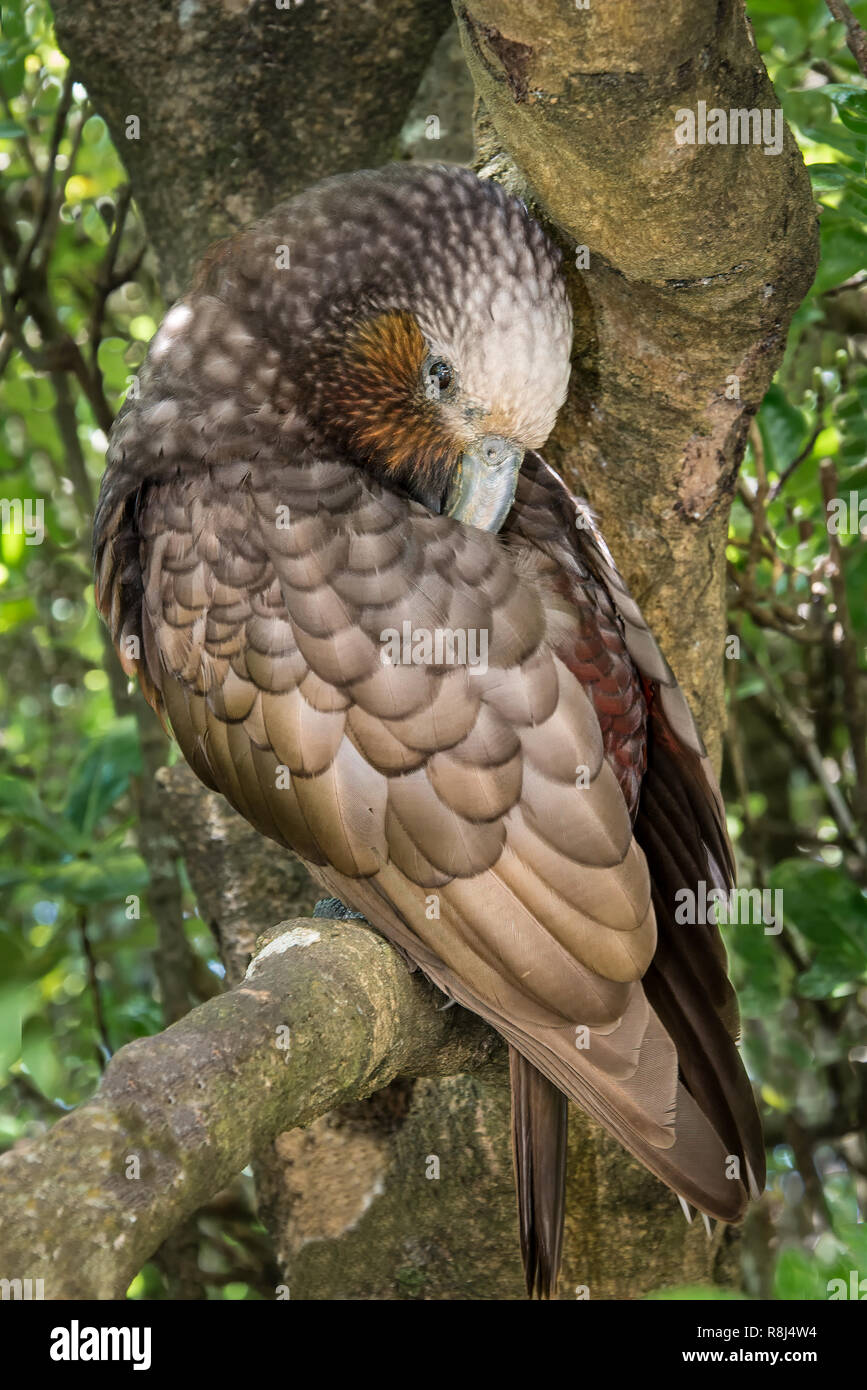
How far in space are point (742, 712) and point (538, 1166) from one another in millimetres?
1721

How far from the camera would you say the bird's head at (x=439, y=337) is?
1488 mm

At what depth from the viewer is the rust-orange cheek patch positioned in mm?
1572

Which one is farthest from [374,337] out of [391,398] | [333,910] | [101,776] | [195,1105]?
[101,776]

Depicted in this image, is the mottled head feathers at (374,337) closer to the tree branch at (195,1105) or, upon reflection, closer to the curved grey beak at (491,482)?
the curved grey beak at (491,482)

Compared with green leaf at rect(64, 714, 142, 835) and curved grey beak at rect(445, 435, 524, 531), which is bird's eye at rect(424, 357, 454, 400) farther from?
green leaf at rect(64, 714, 142, 835)

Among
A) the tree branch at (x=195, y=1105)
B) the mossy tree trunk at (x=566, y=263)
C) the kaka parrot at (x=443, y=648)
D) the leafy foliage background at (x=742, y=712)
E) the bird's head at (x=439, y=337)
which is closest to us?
the tree branch at (x=195, y=1105)

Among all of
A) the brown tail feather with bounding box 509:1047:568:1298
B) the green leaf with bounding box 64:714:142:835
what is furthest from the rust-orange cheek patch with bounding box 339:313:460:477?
the green leaf with bounding box 64:714:142:835

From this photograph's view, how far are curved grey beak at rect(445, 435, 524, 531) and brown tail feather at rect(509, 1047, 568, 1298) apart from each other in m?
0.65

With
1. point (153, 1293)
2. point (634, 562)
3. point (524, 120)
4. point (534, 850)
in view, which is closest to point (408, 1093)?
point (534, 850)

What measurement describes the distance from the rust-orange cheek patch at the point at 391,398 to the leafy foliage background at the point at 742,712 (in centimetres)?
60

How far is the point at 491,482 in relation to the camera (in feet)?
5.10

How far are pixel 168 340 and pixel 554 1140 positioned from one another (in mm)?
1156

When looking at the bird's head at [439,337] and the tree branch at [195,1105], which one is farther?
the bird's head at [439,337]

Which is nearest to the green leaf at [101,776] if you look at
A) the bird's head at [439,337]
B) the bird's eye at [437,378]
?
the bird's head at [439,337]
